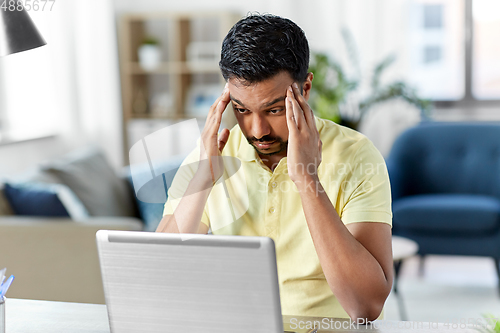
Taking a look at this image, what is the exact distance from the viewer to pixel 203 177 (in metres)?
1.14

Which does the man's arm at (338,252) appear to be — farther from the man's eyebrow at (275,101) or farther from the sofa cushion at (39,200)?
the sofa cushion at (39,200)

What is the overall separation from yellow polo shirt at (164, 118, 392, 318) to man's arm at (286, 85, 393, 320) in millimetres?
99

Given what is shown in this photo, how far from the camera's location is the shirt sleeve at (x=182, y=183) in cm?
117

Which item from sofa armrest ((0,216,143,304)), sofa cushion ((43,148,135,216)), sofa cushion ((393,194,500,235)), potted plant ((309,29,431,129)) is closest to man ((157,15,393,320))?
sofa armrest ((0,216,143,304))

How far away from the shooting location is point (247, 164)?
124cm

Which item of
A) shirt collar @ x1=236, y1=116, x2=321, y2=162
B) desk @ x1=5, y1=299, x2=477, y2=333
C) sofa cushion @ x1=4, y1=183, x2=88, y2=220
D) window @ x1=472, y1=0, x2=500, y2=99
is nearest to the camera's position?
desk @ x1=5, y1=299, x2=477, y2=333

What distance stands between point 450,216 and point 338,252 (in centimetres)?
204

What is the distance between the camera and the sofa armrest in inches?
80.8

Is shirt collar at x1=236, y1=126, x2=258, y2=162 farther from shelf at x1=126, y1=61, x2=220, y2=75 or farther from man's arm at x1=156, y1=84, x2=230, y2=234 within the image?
shelf at x1=126, y1=61, x2=220, y2=75

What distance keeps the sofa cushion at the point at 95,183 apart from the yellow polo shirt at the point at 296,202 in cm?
151

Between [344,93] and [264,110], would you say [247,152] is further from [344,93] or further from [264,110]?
[344,93]

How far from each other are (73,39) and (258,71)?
3.51 m

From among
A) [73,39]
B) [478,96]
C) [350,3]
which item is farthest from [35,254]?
[478,96]

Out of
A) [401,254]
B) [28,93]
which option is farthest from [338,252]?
[28,93]
